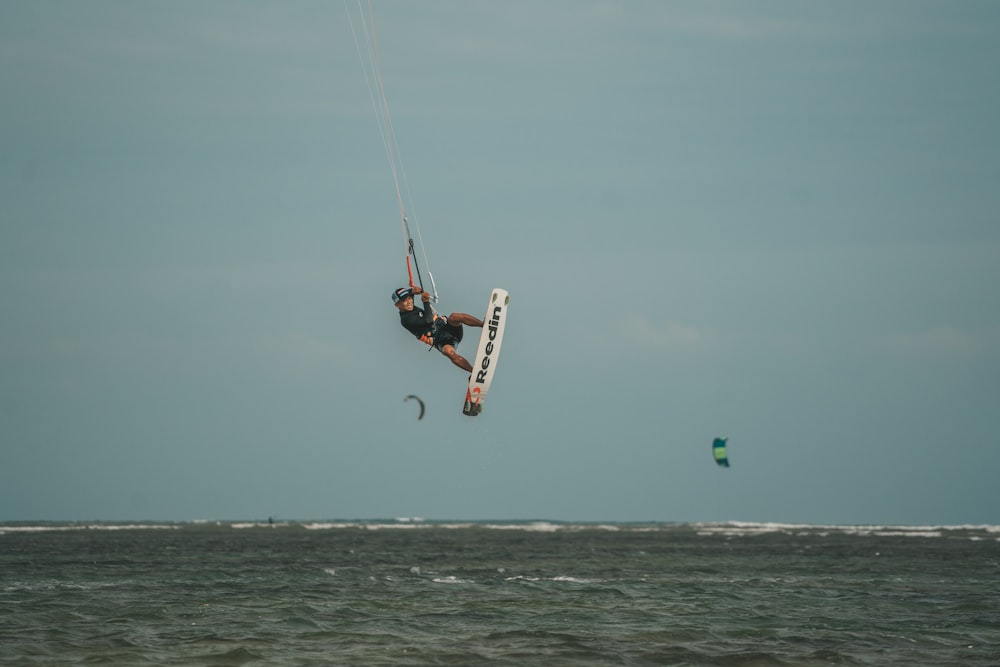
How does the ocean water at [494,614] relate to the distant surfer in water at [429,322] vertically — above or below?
below

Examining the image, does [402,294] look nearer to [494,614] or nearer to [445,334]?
[445,334]

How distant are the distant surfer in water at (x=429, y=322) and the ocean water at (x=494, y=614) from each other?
16.0ft

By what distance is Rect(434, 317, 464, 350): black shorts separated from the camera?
17.1 metres

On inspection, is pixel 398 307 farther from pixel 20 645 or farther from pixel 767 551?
pixel 767 551

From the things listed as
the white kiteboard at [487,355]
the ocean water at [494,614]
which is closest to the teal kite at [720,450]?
the ocean water at [494,614]

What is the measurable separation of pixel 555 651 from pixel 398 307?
5.96m

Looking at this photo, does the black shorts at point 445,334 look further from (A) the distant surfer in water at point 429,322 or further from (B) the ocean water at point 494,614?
(B) the ocean water at point 494,614

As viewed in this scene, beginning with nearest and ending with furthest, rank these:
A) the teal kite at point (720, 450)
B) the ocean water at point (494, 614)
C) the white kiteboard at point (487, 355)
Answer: the ocean water at point (494, 614) → the white kiteboard at point (487, 355) → the teal kite at point (720, 450)

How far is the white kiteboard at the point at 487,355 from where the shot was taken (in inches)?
701

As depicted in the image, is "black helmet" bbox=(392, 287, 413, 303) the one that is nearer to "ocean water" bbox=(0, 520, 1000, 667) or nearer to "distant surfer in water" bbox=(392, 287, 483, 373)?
"distant surfer in water" bbox=(392, 287, 483, 373)

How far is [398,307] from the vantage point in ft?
55.6

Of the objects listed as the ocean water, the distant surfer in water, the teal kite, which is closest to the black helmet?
the distant surfer in water

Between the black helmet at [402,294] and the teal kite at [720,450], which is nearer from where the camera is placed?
the black helmet at [402,294]

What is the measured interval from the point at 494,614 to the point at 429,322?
267 inches
